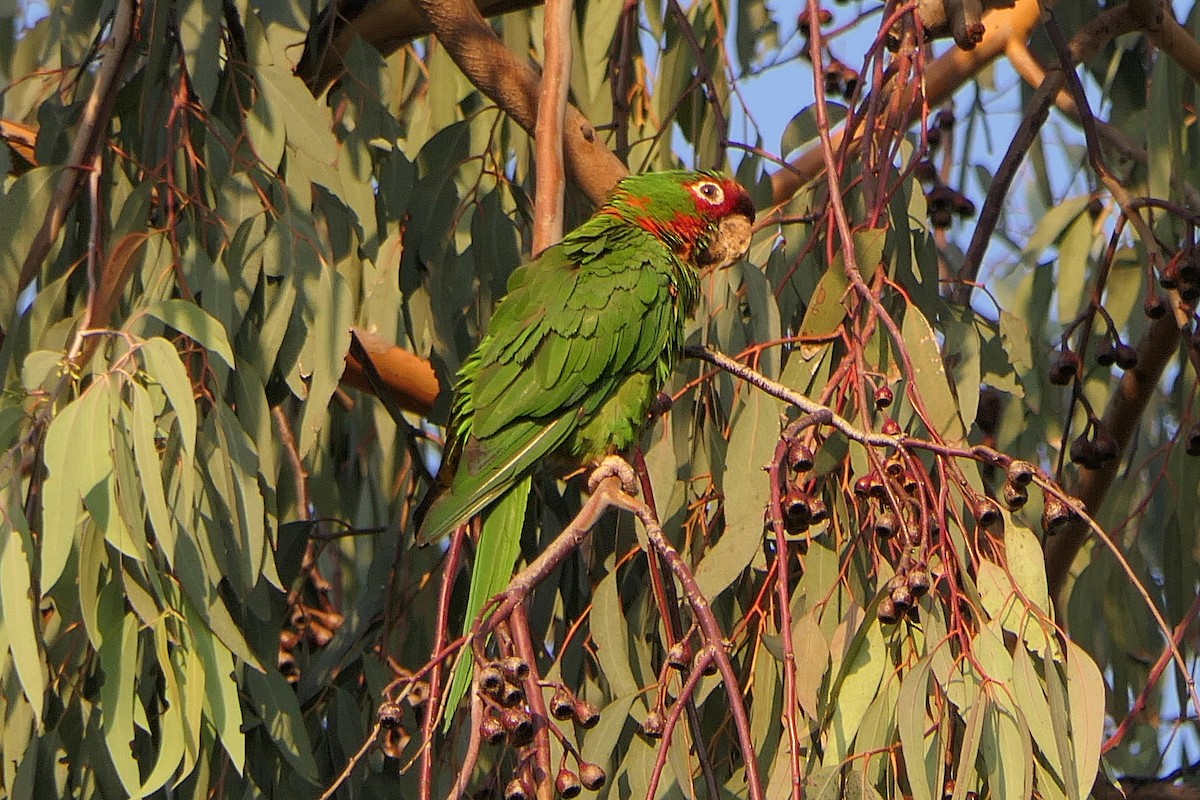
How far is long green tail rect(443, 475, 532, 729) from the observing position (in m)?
2.35

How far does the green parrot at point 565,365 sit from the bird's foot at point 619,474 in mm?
116

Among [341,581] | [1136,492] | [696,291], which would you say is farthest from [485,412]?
[1136,492]

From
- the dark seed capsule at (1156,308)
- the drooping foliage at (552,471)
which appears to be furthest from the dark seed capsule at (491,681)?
the dark seed capsule at (1156,308)

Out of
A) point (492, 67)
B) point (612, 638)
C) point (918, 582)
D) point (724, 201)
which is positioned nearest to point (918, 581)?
point (918, 582)

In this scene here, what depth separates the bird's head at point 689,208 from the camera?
2863 millimetres

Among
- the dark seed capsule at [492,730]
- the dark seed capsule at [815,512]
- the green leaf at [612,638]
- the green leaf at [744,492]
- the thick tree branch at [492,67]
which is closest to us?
the dark seed capsule at [492,730]

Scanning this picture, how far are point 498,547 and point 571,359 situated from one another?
1.26ft

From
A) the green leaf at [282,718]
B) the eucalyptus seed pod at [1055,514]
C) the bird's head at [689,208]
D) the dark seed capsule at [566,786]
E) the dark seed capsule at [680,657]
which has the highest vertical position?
the bird's head at [689,208]

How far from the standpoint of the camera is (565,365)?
8.59 feet

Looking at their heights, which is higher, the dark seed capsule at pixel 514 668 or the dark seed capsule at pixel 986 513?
the dark seed capsule at pixel 986 513

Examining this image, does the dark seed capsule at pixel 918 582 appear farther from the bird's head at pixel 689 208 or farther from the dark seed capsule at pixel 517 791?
the bird's head at pixel 689 208

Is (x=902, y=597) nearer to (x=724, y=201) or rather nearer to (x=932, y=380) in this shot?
(x=932, y=380)

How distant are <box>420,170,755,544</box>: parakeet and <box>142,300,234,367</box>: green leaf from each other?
1.72 ft

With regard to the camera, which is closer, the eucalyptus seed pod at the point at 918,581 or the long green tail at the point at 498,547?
the eucalyptus seed pod at the point at 918,581
